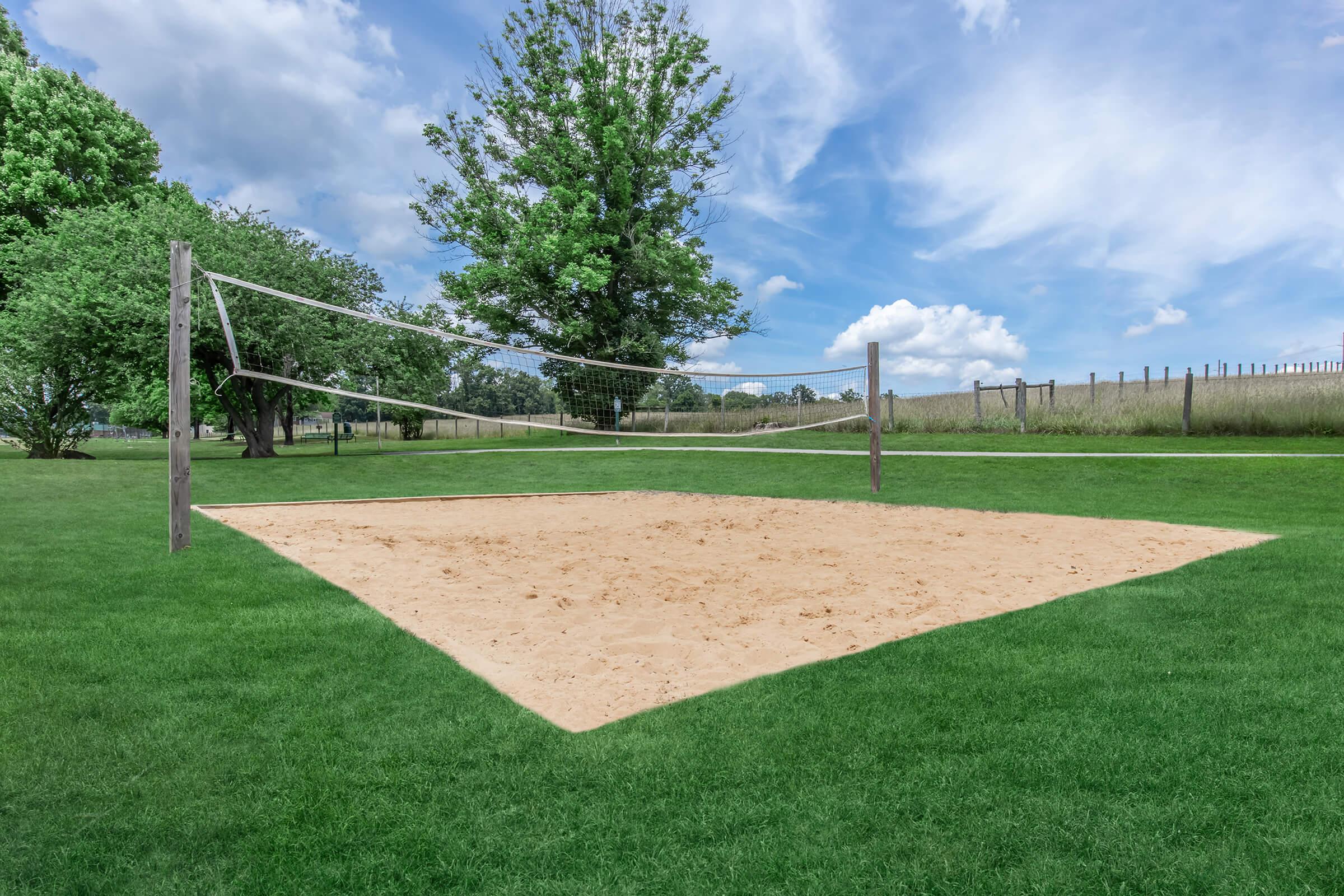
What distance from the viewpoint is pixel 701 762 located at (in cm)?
256

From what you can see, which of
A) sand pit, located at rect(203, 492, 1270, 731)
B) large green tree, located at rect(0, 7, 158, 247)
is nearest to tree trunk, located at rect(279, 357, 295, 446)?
large green tree, located at rect(0, 7, 158, 247)

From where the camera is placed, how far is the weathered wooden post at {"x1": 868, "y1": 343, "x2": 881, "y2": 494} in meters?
9.94

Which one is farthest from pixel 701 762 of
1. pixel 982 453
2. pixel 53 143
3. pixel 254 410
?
pixel 53 143

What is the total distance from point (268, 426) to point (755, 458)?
13944 mm

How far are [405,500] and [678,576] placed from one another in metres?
6.37

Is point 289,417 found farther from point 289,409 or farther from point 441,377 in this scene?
point 441,377

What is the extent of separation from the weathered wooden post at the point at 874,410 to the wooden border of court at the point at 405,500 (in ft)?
12.7

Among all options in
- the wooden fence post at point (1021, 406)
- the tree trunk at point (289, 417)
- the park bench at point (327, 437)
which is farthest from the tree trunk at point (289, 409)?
the wooden fence post at point (1021, 406)

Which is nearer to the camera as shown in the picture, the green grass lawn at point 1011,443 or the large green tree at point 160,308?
the green grass lawn at point 1011,443

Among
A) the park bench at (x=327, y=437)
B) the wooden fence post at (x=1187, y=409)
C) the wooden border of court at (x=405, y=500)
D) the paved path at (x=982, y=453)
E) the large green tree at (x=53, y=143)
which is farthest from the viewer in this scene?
the park bench at (x=327, y=437)

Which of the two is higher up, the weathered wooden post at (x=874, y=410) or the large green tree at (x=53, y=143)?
the large green tree at (x=53, y=143)

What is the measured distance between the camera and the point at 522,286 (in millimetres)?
24703

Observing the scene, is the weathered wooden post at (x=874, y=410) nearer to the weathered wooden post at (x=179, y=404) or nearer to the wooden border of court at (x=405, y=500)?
the wooden border of court at (x=405, y=500)

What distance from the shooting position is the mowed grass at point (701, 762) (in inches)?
79.2
